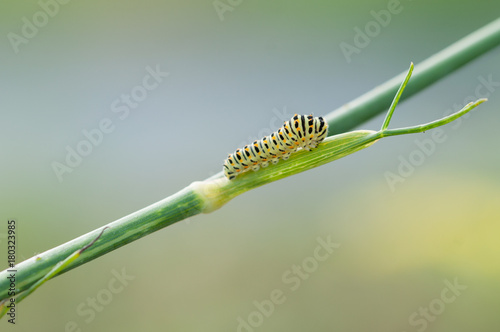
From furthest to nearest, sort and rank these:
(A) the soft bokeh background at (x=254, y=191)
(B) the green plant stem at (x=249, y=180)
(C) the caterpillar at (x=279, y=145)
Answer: (A) the soft bokeh background at (x=254, y=191) → (C) the caterpillar at (x=279, y=145) → (B) the green plant stem at (x=249, y=180)

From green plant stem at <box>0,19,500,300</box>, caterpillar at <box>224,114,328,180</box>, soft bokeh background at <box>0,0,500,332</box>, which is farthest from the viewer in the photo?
soft bokeh background at <box>0,0,500,332</box>

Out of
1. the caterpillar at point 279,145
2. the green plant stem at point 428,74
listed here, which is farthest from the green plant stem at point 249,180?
the caterpillar at point 279,145

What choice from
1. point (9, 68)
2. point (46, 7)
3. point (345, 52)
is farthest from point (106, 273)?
point (345, 52)

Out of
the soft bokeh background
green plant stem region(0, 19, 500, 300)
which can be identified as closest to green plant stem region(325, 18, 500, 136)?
green plant stem region(0, 19, 500, 300)

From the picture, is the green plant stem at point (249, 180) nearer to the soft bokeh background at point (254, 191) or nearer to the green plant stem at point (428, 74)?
the green plant stem at point (428, 74)

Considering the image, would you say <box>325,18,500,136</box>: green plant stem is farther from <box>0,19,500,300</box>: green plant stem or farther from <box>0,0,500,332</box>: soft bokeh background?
<box>0,0,500,332</box>: soft bokeh background

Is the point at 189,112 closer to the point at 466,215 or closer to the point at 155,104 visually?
the point at 155,104

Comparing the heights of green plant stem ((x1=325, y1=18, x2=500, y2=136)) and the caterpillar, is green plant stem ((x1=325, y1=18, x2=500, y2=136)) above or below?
below
